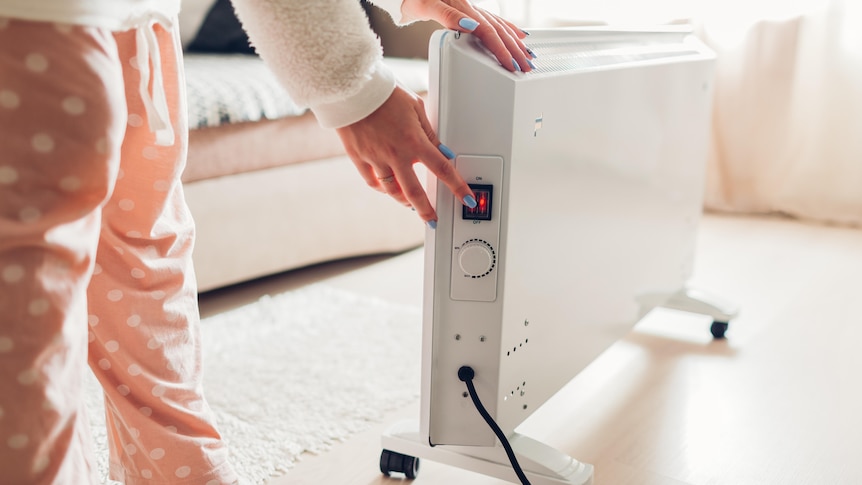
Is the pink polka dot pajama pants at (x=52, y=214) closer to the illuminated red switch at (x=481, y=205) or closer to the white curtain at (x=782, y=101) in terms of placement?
the illuminated red switch at (x=481, y=205)

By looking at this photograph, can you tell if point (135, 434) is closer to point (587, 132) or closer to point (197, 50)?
point (587, 132)

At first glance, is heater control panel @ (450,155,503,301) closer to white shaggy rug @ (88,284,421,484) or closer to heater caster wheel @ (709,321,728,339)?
white shaggy rug @ (88,284,421,484)

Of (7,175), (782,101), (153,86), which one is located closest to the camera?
(7,175)

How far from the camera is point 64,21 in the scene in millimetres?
428

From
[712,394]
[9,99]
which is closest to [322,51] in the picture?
[9,99]

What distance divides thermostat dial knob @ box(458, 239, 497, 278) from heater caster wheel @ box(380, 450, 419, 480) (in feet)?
0.88

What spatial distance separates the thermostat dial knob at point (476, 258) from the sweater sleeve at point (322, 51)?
0.63 ft

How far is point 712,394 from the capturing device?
1107 millimetres

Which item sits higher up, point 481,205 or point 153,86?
point 153,86

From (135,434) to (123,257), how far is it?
0.52 ft

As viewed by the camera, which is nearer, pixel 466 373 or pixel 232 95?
pixel 466 373

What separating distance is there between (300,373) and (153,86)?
678 millimetres

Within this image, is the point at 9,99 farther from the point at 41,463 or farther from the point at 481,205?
the point at 481,205

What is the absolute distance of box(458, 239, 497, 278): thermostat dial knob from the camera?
0.72 m
